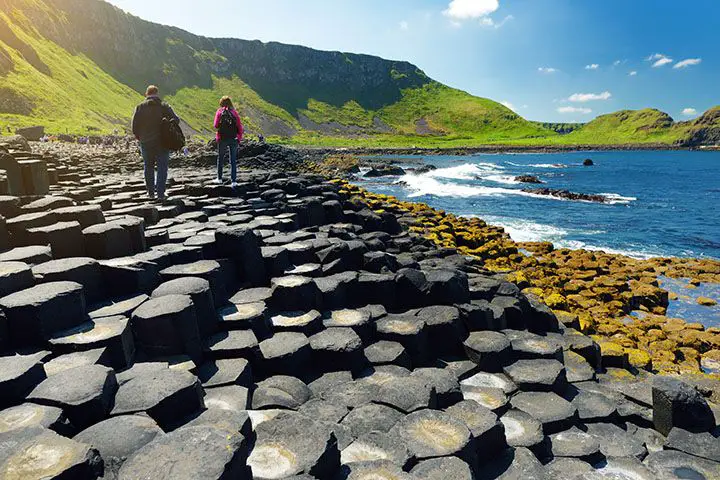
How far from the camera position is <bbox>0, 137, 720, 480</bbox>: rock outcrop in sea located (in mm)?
2895

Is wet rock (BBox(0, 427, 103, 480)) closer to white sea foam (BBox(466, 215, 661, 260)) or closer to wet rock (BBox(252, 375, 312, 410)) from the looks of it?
wet rock (BBox(252, 375, 312, 410))

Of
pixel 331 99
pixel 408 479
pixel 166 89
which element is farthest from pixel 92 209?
pixel 331 99

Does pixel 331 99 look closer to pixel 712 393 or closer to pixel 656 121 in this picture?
pixel 656 121

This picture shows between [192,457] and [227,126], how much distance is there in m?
9.79

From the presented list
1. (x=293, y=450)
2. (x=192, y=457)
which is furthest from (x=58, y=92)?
(x=192, y=457)

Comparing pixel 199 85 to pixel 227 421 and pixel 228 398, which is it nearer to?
pixel 228 398

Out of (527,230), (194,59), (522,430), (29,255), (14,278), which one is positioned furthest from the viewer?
(194,59)

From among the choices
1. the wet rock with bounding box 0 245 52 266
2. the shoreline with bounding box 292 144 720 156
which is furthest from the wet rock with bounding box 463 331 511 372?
the shoreline with bounding box 292 144 720 156

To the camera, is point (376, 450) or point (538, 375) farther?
point (538, 375)

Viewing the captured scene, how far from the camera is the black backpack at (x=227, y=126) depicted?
10.9m

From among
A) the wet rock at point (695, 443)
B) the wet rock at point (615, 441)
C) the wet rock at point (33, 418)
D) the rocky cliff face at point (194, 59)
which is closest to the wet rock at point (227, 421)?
the wet rock at point (33, 418)

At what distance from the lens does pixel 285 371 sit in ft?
14.6

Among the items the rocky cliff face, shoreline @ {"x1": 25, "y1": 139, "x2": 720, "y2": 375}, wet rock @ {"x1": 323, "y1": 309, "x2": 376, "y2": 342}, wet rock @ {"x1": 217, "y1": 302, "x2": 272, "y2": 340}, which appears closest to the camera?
wet rock @ {"x1": 217, "y1": 302, "x2": 272, "y2": 340}

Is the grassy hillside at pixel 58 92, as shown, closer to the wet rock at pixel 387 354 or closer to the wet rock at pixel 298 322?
the wet rock at pixel 298 322
